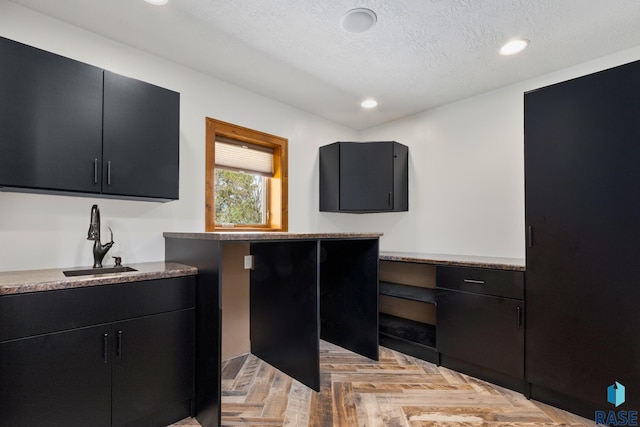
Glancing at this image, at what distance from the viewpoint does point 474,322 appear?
238 cm

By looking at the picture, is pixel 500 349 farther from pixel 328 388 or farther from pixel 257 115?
pixel 257 115

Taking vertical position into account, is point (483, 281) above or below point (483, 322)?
above

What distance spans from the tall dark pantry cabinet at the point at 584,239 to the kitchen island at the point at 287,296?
47.1 inches

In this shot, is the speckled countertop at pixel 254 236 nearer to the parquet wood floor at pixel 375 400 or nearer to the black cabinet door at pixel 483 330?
the black cabinet door at pixel 483 330

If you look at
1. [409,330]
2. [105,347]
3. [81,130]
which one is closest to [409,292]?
[409,330]

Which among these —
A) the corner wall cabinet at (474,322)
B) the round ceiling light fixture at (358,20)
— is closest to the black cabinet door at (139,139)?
the round ceiling light fixture at (358,20)

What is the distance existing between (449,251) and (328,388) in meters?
1.82

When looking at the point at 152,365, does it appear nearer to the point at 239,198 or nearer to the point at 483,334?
the point at 239,198

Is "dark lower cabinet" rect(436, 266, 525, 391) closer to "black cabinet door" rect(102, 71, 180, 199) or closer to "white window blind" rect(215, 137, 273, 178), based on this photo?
"white window blind" rect(215, 137, 273, 178)

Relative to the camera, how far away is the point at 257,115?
3035mm

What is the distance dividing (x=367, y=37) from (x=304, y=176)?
1.62 m

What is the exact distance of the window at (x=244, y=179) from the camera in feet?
8.87

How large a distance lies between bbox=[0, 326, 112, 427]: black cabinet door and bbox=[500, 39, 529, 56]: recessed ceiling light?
3.07 metres

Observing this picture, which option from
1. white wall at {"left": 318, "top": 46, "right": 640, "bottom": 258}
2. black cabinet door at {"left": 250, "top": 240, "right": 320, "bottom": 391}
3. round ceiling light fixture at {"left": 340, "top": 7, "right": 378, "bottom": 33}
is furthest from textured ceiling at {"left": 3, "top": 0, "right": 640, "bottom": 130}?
black cabinet door at {"left": 250, "top": 240, "right": 320, "bottom": 391}
